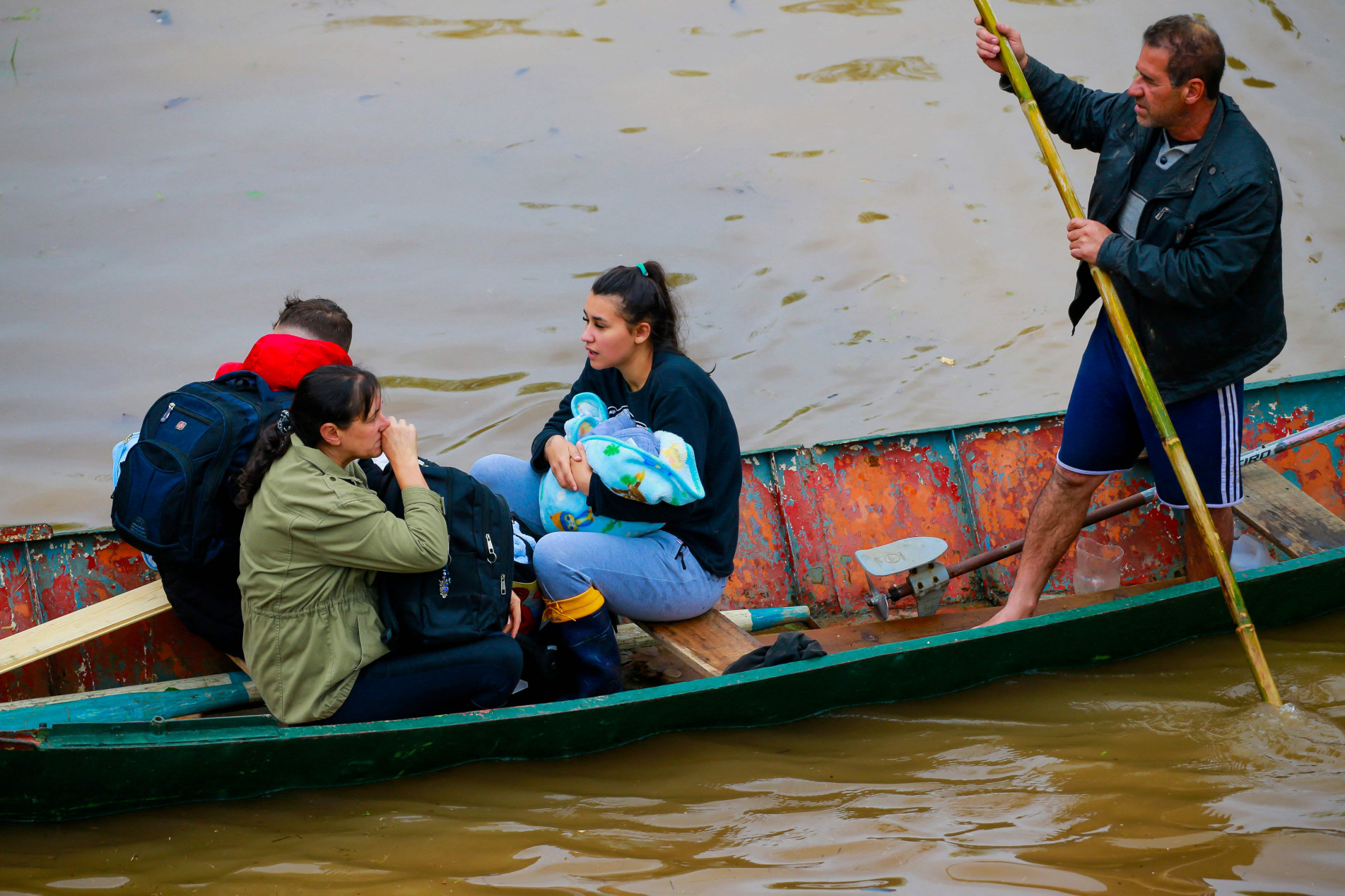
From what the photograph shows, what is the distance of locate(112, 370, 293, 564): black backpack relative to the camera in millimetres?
3066

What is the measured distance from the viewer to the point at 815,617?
4.81 meters

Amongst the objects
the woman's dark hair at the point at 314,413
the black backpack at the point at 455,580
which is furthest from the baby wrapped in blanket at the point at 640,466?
the woman's dark hair at the point at 314,413

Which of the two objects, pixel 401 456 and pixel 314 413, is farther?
pixel 401 456

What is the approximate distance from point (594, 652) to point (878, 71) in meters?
8.42

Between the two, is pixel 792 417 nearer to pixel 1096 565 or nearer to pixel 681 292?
pixel 681 292

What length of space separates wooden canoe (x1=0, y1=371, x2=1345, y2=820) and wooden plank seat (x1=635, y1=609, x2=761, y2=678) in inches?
2.2

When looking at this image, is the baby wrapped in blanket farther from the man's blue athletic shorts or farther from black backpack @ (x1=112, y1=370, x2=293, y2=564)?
the man's blue athletic shorts

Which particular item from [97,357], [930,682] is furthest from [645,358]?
[97,357]

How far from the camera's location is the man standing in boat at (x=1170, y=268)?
139 inches

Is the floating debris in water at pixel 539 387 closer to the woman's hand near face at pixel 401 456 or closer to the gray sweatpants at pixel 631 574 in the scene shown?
the gray sweatpants at pixel 631 574

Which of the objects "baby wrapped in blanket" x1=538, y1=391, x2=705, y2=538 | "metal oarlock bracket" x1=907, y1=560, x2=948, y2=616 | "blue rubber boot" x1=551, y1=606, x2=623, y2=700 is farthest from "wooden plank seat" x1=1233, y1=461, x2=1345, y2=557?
"blue rubber boot" x1=551, y1=606, x2=623, y2=700

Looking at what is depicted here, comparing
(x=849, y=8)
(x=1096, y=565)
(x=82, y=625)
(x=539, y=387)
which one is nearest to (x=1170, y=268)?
(x=1096, y=565)

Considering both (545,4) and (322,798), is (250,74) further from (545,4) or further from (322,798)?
(322,798)

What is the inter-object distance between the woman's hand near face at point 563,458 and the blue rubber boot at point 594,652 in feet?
1.40
